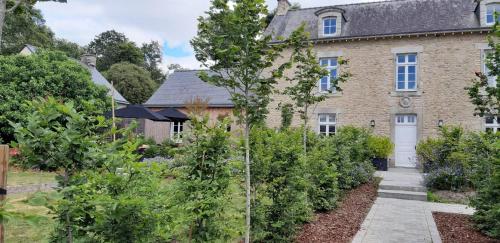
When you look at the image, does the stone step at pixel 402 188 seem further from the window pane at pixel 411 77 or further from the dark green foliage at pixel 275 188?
the window pane at pixel 411 77

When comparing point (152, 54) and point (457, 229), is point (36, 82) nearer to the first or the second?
point (457, 229)

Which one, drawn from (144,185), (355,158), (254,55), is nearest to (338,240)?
(254,55)

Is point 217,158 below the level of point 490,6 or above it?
below

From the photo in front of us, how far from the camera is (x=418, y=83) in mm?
15062

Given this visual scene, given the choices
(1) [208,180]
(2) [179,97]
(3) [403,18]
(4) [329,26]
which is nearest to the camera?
(1) [208,180]

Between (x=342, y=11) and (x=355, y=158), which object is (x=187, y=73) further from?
(x=355, y=158)

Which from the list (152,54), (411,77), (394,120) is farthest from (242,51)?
(152,54)

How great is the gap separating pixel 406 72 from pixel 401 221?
10.6 metres

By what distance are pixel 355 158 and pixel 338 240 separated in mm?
5770

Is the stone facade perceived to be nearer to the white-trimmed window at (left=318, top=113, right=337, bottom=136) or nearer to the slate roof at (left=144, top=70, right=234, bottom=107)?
the white-trimmed window at (left=318, top=113, right=337, bottom=136)

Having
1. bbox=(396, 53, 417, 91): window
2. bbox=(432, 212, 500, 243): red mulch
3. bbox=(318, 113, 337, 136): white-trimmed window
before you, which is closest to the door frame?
bbox=(396, 53, 417, 91): window

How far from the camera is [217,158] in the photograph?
3588mm

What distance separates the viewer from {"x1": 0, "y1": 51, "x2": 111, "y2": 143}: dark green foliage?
12320mm

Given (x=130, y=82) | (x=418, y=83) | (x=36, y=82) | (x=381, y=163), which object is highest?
(x=130, y=82)
